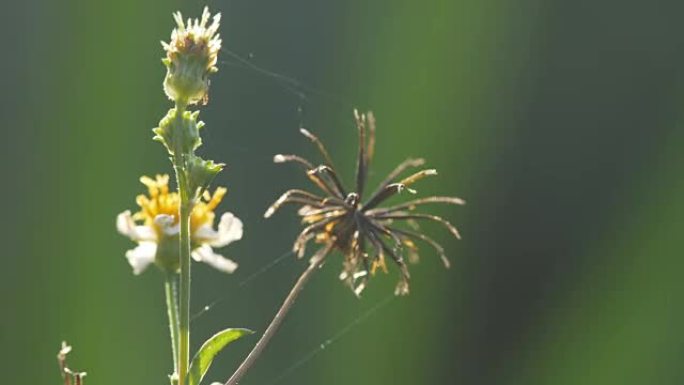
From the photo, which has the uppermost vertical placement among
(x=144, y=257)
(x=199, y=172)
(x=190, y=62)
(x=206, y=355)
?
(x=190, y=62)

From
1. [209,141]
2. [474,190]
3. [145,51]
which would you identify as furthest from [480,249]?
[145,51]

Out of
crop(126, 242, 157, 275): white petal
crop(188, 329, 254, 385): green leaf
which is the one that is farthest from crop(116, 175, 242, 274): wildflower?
crop(188, 329, 254, 385): green leaf

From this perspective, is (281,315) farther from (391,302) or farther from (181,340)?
(391,302)

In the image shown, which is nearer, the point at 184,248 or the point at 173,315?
the point at 184,248

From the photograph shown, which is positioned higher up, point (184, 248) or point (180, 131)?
point (180, 131)

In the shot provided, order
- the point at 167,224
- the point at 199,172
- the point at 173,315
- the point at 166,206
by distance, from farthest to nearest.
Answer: the point at 166,206 → the point at 167,224 → the point at 173,315 → the point at 199,172

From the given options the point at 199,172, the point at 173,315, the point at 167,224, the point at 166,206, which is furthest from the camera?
the point at 166,206

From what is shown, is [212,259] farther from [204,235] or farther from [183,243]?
[183,243]

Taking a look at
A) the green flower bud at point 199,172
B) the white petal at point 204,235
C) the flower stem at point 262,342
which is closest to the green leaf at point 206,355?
the flower stem at point 262,342

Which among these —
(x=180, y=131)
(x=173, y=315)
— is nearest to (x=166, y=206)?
(x=173, y=315)
